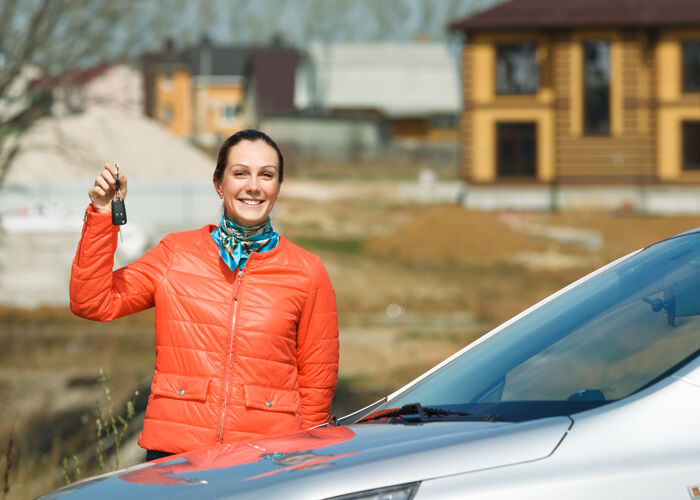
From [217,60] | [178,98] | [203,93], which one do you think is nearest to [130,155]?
[203,93]

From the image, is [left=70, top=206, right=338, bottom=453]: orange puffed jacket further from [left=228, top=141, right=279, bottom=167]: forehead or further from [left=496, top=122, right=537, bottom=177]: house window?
[left=496, top=122, right=537, bottom=177]: house window

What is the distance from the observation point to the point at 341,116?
201ft

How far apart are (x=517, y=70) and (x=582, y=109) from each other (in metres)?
2.49

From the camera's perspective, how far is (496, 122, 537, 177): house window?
34625 mm

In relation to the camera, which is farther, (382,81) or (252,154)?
(382,81)

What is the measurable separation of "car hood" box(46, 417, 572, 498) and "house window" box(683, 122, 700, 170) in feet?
110

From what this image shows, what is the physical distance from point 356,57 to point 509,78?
38910mm

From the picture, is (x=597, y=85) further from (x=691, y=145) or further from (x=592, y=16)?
(x=691, y=145)

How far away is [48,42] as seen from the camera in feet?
37.1

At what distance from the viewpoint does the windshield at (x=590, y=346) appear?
2.65m

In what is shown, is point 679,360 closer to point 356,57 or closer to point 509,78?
point 509,78

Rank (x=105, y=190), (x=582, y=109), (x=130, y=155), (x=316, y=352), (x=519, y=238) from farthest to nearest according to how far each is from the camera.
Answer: (x=130, y=155)
(x=582, y=109)
(x=519, y=238)
(x=316, y=352)
(x=105, y=190)

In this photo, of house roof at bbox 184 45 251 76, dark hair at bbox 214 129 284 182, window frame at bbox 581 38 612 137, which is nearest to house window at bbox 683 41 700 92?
window frame at bbox 581 38 612 137

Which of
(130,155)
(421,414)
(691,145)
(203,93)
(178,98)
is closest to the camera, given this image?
(421,414)
